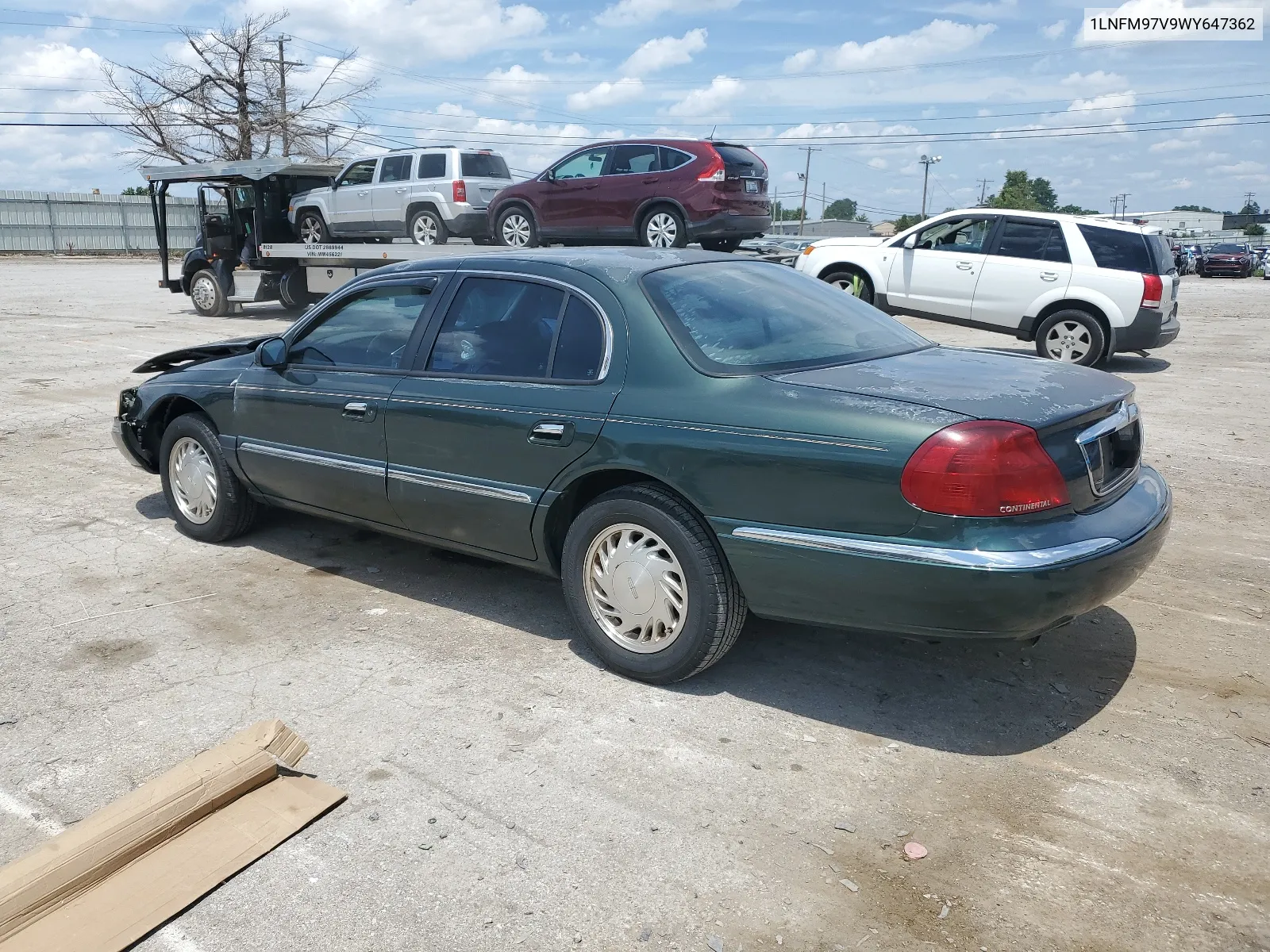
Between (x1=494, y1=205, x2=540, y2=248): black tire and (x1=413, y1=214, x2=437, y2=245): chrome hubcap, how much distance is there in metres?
1.70

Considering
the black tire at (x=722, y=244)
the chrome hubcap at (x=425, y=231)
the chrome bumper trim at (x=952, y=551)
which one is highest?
the chrome hubcap at (x=425, y=231)

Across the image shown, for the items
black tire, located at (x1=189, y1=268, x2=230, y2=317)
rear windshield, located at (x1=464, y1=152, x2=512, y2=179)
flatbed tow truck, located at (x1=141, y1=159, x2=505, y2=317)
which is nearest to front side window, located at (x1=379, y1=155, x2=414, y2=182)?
rear windshield, located at (x1=464, y1=152, x2=512, y2=179)

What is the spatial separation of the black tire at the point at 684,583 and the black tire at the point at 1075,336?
31.6 feet

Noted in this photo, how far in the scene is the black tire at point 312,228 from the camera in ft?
59.4

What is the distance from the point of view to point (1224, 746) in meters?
3.54

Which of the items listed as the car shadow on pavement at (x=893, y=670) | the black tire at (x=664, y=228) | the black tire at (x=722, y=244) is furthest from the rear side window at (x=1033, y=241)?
the car shadow on pavement at (x=893, y=670)

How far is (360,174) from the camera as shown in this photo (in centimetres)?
1708

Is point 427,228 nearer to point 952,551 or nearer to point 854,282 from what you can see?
point 854,282

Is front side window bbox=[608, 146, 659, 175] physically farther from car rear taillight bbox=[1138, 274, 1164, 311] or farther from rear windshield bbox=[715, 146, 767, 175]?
car rear taillight bbox=[1138, 274, 1164, 311]

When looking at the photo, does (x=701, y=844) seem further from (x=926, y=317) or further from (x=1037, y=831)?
(x=926, y=317)

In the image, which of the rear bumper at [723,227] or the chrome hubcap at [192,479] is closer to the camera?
the chrome hubcap at [192,479]

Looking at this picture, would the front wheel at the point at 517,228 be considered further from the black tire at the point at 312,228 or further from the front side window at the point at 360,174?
the black tire at the point at 312,228

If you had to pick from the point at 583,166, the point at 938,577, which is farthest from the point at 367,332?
the point at 583,166

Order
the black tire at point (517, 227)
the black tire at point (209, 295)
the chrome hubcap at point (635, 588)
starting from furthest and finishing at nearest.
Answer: the black tire at point (209, 295)
the black tire at point (517, 227)
the chrome hubcap at point (635, 588)
